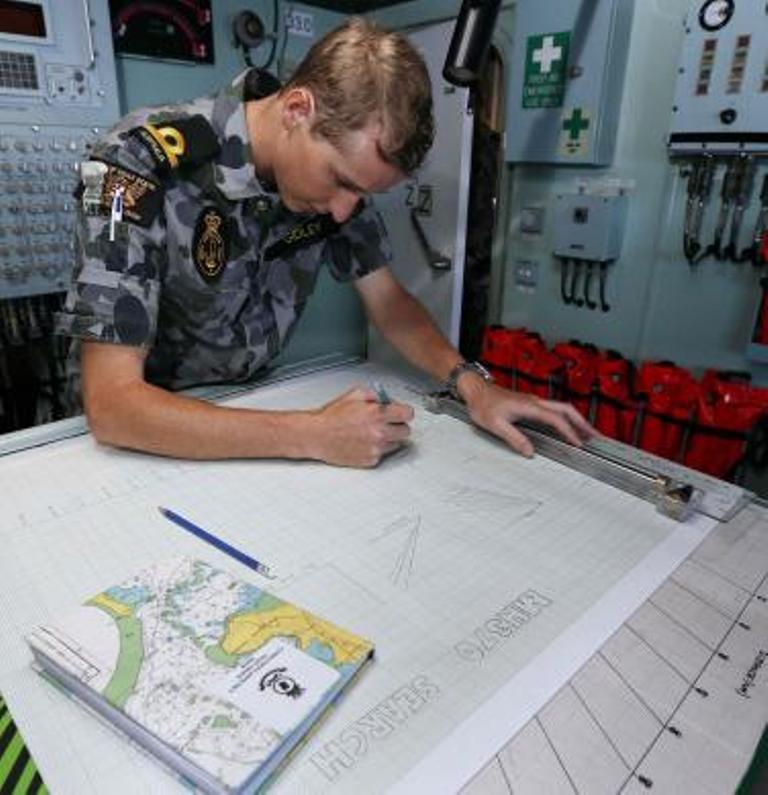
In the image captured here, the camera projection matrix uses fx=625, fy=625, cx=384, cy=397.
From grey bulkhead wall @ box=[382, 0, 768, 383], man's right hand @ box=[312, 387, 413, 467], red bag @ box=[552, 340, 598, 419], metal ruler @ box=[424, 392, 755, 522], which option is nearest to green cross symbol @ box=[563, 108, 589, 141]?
grey bulkhead wall @ box=[382, 0, 768, 383]

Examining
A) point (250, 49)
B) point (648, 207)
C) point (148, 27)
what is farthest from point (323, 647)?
point (250, 49)

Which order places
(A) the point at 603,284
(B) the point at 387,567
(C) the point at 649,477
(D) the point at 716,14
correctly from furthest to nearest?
(A) the point at 603,284, (D) the point at 716,14, (C) the point at 649,477, (B) the point at 387,567

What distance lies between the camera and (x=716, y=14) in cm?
158

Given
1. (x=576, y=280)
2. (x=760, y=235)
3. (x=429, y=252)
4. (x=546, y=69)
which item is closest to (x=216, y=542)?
(x=760, y=235)

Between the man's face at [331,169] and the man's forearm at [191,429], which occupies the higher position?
the man's face at [331,169]

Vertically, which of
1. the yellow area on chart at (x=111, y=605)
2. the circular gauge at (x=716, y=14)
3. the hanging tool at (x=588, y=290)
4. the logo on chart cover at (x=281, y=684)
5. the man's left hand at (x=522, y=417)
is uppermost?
the circular gauge at (x=716, y=14)

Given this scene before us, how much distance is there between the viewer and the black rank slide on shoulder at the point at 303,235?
1.26m

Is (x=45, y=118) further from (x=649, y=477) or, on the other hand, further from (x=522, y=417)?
(x=649, y=477)

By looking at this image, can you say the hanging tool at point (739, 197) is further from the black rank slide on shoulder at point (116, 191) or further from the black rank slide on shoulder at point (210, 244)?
the black rank slide on shoulder at point (116, 191)

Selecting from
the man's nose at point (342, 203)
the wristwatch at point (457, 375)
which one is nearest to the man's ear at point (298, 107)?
the man's nose at point (342, 203)

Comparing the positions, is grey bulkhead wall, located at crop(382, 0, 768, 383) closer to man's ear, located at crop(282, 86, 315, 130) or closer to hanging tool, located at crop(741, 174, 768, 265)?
hanging tool, located at crop(741, 174, 768, 265)

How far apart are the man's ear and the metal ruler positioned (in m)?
0.61

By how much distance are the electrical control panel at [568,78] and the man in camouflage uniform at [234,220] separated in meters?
1.07

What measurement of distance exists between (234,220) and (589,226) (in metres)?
1.20
